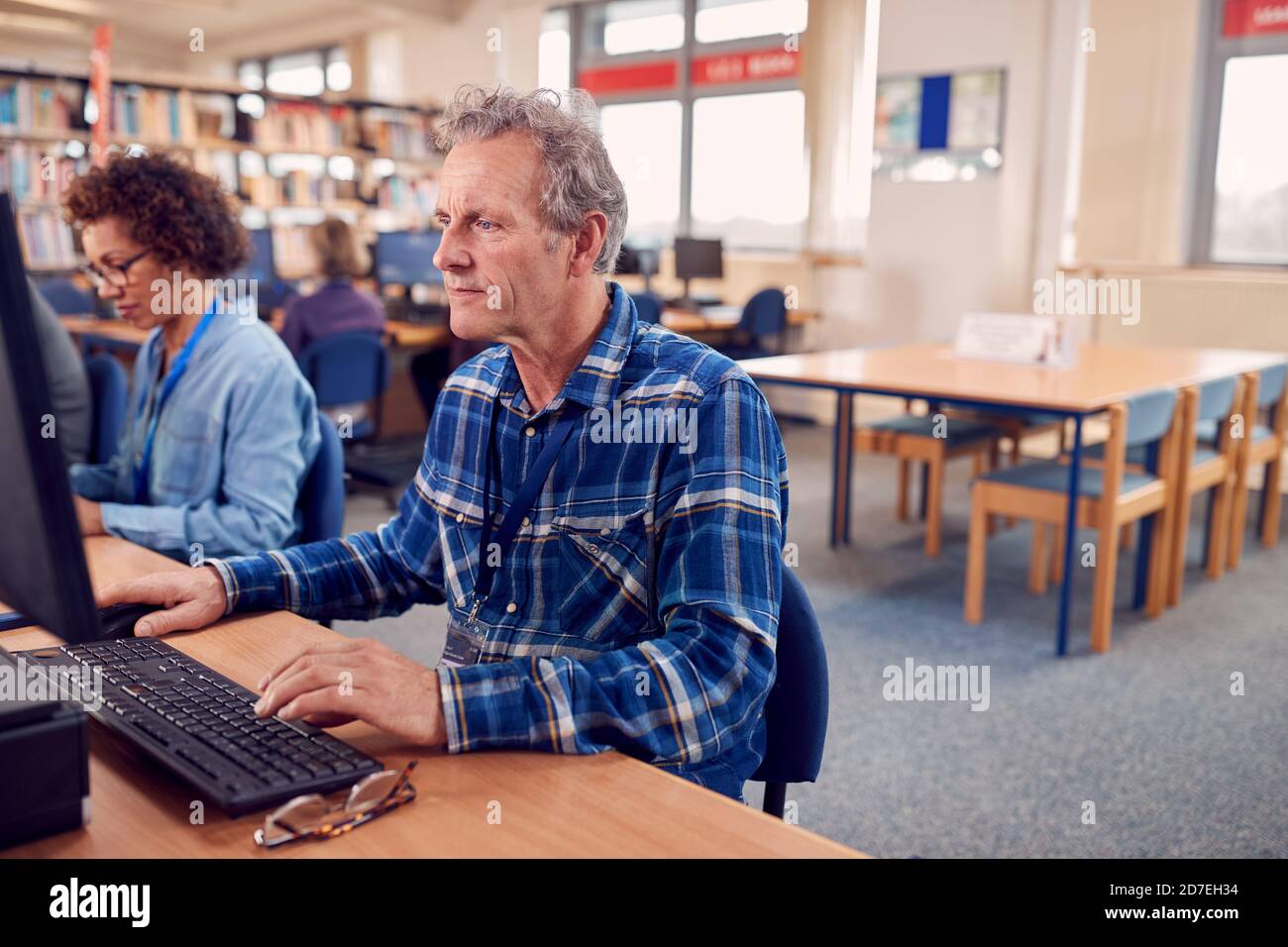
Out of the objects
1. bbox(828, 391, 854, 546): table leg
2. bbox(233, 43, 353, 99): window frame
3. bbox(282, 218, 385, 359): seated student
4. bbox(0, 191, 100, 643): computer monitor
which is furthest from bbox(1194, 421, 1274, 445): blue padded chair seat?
bbox(233, 43, 353, 99): window frame

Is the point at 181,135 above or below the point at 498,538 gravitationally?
above

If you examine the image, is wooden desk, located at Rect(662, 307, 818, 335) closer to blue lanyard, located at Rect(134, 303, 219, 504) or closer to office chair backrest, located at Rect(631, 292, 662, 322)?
office chair backrest, located at Rect(631, 292, 662, 322)

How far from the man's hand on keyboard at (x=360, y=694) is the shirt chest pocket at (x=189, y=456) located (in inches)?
38.4

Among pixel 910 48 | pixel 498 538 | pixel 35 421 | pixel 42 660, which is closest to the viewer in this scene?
pixel 35 421

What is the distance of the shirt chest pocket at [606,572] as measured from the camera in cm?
121

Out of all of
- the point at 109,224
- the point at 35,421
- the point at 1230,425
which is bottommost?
the point at 1230,425

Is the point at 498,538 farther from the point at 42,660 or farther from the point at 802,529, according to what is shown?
the point at 802,529

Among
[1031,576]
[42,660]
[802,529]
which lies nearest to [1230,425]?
[1031,576]

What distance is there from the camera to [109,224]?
6.58 feet

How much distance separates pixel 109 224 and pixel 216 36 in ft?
38.0

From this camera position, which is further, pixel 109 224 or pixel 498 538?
pixel 109 224

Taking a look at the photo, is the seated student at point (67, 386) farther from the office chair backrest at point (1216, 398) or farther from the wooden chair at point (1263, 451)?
the wooden chair at point (1263, 451)

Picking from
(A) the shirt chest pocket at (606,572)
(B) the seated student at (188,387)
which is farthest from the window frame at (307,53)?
(A) the shirt chest pocket at (606,572)

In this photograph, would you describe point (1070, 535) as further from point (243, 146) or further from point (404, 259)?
point (243, 146)
